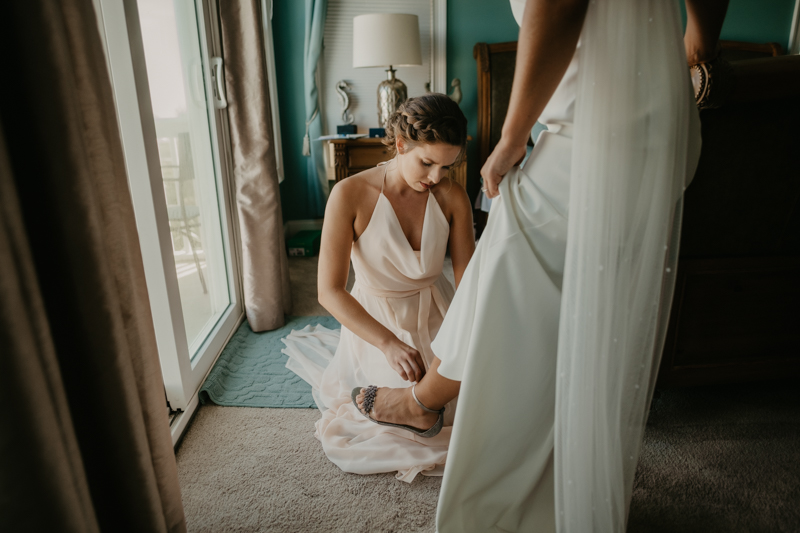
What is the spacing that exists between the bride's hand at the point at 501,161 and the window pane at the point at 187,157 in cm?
105

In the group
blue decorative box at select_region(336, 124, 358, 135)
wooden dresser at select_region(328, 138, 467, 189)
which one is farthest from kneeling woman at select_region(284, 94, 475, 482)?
blue decorative box at select_region(336, 124, 358, 135)

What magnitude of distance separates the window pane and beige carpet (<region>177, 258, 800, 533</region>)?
0.46 metres

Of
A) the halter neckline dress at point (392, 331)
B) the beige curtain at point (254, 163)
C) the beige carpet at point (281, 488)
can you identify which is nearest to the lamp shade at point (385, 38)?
the beige curtain at point (254, 163)

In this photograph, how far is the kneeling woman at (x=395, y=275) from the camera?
4.08 ft

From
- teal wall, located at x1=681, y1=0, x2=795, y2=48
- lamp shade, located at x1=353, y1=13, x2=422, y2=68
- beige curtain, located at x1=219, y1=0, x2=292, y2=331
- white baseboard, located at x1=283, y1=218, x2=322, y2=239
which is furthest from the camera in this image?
white baseboard, located at x1=283, y1=218, x2=322, y2=239

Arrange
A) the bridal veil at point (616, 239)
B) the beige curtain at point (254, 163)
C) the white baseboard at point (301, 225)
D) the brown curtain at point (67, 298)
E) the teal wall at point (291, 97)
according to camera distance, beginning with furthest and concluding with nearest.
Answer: the white baseboard at point (301, 225) < the teal wall at point (291, 97) < the beige curtain at point (254, 163) < the bridal veil at point (616, 239) < the brown curtain at point (67, 298)

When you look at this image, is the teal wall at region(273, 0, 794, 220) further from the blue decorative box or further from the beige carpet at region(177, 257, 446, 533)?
the beige carpet at region(177, 257, 446, 533)

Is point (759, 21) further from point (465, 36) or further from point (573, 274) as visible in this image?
point (573, 274)

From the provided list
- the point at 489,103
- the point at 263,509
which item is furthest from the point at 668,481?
the point at 489,103

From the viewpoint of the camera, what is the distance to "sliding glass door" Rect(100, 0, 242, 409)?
1.23 m

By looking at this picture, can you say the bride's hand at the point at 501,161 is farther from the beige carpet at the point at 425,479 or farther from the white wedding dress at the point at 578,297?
the beige carpet at the point at 425,479

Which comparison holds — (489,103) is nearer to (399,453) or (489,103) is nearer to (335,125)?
(335,125)

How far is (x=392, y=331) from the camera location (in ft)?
4.87

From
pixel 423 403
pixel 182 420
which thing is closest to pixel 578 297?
pixel 423 403
